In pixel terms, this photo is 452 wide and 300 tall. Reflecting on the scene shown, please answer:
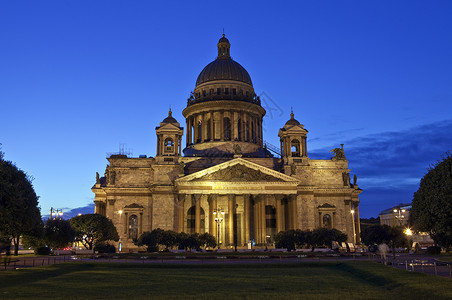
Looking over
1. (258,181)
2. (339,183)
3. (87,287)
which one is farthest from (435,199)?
(339,183)

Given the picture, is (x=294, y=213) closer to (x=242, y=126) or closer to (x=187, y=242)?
(x=187, y=242)

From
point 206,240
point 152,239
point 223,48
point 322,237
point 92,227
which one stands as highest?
point 223,48

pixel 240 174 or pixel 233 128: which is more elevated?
pixel 233 128

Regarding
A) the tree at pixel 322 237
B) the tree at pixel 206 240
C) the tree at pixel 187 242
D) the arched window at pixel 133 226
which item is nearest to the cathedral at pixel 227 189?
the arched window at pixel 133 226

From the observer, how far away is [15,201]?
32.8m

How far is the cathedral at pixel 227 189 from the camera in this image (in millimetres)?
62844

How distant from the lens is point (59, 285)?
22.0m

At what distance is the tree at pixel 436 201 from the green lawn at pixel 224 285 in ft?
16.7

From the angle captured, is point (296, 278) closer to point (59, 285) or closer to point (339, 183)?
point (59, 285)

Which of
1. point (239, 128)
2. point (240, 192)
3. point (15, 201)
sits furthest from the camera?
point (239, 128)

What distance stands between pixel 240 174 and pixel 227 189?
111 inches

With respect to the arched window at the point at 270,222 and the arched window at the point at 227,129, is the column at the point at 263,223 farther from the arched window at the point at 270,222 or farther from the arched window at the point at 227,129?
the arched window at the point at 227,129

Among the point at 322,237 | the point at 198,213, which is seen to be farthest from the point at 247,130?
the point at 322,237

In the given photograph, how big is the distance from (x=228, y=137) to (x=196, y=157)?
9733mm
